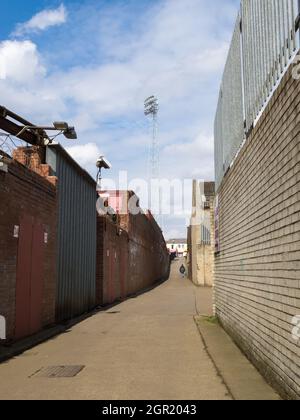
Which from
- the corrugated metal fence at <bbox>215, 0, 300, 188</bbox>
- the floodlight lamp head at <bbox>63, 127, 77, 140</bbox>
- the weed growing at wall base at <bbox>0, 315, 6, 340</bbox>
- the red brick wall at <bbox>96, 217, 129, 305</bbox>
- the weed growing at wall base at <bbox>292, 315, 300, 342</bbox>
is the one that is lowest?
the weed growing at wall base at <bbox>0, 315, 6, 340</bbox>

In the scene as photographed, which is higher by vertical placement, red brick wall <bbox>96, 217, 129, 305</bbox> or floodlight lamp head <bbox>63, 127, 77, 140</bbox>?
floodlight lamp head <bbox>63, 127, 77, 140</bbox>

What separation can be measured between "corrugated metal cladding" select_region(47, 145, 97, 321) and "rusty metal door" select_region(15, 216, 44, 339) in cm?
208

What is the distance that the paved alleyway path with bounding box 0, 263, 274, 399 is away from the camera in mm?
6914

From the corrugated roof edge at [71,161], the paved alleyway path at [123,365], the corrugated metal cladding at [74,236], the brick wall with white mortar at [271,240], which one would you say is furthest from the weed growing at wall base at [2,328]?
the corrugated roof edge at [71,161]

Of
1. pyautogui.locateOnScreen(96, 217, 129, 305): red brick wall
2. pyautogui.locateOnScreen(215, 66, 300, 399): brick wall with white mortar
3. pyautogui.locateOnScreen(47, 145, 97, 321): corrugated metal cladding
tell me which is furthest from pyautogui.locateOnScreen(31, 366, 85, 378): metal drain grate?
pyautogui.locateOnScreen(96, 217, 129, 305): red brick wall

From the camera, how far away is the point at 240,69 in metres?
10.2

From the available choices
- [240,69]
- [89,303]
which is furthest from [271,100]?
[89,303]

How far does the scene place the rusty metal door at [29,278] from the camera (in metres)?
11.4

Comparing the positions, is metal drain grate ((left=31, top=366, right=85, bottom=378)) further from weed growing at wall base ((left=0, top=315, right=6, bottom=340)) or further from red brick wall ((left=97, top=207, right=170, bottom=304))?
red brick wall ((left=97, top=207, right=170, bottom=304))

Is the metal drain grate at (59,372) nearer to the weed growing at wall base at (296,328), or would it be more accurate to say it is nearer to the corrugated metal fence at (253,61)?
the weed growing at wall base at (296,328)

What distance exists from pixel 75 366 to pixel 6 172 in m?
4.15

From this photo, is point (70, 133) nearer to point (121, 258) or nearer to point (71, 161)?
point (71, 161)

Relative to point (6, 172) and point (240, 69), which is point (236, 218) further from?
point (6, 172)

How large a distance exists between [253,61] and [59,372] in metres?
6.03
